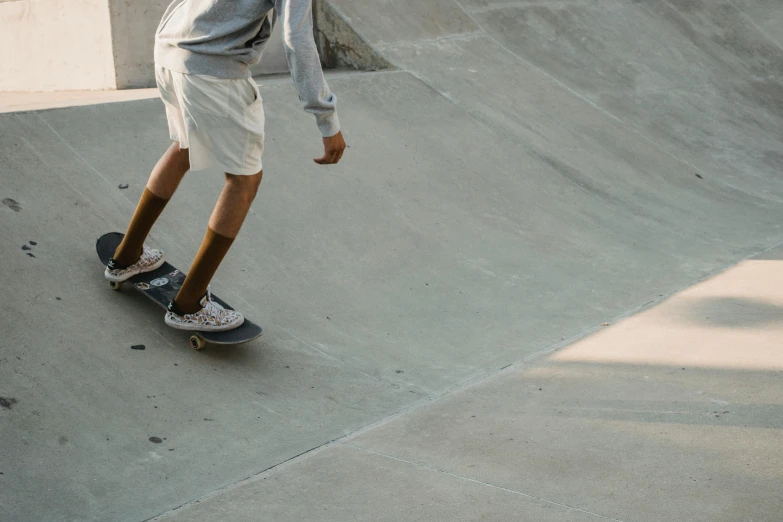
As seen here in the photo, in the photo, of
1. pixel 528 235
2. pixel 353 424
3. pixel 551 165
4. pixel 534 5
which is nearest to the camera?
pixel 353 424

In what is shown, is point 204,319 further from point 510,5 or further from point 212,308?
point 510,5

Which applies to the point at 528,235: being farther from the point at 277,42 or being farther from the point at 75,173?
the point at 277,42

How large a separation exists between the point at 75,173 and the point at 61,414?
1.52 m

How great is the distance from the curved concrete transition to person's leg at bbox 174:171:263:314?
31cm

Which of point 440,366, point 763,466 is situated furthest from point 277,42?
point 763,466

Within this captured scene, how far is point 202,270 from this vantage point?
3.03 meters

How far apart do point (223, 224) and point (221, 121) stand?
13.8 inches

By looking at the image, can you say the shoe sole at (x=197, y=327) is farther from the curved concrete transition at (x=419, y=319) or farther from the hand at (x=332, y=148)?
the hand at (x=332, y=148)

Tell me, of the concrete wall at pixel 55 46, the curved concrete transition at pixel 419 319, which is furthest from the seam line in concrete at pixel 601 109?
the concrete wall at pixel 55 46

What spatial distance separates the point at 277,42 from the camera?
6.54 metres

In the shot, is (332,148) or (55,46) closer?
(332,148)

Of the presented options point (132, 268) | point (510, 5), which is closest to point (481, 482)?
point (132, 268)

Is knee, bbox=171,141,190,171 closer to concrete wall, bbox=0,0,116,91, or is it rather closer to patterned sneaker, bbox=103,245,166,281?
patterned sneaker, bbox=103,245,166,281

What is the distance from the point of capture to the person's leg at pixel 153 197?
3.21 m
